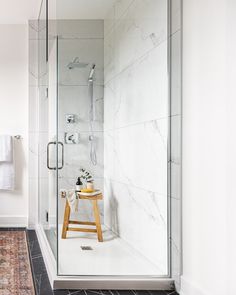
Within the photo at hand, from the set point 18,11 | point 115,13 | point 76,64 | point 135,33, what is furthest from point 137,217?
point 18,11

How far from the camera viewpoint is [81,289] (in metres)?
2.62

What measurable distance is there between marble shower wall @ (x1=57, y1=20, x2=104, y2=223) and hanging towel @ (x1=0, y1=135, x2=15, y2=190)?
87.8 inches

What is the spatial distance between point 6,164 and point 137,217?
8.21ft

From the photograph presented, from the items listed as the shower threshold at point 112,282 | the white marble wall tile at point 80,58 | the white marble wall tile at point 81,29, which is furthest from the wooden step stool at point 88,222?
the white marble wall tile at point 81,29

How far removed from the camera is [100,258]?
9.51 ft

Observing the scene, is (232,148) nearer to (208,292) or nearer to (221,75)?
(221,75)

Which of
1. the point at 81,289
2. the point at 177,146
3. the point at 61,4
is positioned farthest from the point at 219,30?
the point at 81,289

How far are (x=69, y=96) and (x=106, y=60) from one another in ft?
1.21

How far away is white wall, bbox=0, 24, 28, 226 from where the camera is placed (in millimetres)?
5059

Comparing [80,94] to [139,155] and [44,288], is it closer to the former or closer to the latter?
[139,155]

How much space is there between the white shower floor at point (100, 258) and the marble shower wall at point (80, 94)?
18 cm

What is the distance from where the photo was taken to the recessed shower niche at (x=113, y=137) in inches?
110

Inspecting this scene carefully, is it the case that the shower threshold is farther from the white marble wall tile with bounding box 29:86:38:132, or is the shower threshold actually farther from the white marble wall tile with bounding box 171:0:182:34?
the white marble wall tile with bounding box 29:86:38:132

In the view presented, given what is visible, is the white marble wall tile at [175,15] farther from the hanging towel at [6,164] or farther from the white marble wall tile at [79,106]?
the hanging towel at [6,164]
